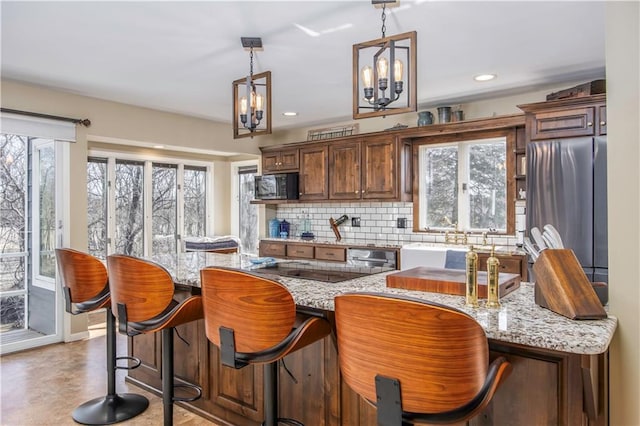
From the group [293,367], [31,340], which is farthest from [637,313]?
[31,340]

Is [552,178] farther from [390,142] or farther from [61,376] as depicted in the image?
[61,376]

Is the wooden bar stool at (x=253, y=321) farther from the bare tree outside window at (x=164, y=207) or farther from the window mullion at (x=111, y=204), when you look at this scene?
the bare tree outside window at (x=164, y=207)

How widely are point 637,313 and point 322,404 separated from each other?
4.34ft

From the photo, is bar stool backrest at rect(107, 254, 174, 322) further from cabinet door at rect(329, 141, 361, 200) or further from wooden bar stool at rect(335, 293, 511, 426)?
cabinet door at rect(329, 141, 361, 200)

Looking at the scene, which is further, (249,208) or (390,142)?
(249,208)

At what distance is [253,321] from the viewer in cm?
161

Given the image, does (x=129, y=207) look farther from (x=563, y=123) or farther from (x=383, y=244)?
(x=563, y=123)

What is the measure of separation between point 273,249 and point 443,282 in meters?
4.02

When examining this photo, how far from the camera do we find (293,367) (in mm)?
2096

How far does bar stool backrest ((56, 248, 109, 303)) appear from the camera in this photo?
8.36 ft

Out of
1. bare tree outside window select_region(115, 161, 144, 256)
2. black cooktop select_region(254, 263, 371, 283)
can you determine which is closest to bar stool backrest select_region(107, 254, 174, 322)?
black cooktop select_region(254, 263, 371, 283)

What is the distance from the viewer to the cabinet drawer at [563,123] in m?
3.29

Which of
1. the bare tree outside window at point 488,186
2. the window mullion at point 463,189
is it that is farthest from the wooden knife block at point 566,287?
the window mullion at point 463,189

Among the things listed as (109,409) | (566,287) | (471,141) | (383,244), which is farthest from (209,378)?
(471,141)
